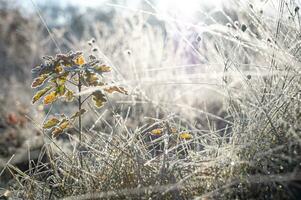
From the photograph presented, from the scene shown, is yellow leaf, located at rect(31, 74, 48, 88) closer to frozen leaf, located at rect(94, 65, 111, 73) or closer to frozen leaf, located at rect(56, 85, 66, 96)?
frozen leaf, located at rect(56, 85, 66, 96)

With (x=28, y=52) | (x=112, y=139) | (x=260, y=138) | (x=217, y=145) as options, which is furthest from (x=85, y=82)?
(x=28, y=52)

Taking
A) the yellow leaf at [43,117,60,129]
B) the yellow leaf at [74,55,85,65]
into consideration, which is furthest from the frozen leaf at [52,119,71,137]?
the yellow leaf at [74,55,85,65]

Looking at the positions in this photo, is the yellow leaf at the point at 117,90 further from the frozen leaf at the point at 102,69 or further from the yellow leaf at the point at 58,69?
the yellow leaf at the point at 58,69

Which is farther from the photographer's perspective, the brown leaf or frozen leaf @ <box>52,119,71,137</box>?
frozen leaf @ <box>52,119,71,137</box>

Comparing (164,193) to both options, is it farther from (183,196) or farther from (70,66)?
(70,66)

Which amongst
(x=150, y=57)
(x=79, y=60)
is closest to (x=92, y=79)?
(x=79, y=60)

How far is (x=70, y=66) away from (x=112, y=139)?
1.16 ft

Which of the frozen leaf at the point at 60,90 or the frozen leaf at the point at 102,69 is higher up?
the frozen leaf at the point at 102,69

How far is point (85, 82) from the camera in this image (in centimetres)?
223

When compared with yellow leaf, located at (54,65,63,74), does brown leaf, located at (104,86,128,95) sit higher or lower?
lower

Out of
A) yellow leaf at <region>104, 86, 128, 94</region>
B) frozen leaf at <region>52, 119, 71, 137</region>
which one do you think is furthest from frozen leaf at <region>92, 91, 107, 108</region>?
frozen leaf at <region>52, 119, 71, 137</region>

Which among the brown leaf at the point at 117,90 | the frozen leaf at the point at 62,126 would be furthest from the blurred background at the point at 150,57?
the frozen leaf at the point at 62,126

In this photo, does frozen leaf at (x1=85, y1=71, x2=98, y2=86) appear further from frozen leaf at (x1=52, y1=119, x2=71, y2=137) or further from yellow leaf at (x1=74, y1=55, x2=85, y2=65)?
frozen leaf at (x1=52, y1=119, x2=71, y2=137)

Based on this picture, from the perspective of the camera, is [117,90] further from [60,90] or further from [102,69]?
[60,90]
